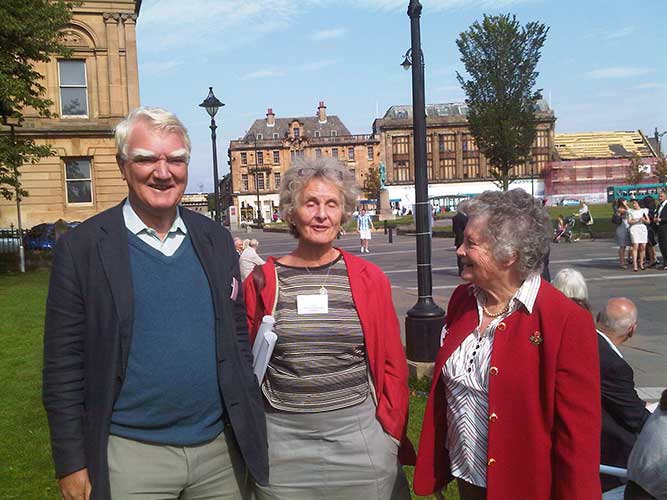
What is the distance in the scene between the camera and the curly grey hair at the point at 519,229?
2.48 metres

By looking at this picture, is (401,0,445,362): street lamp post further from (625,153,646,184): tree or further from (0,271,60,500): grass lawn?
(625,153,646,184): tree

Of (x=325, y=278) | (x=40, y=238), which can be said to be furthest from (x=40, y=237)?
(x=325, y=278)

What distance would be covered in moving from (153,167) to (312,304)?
0.91 m

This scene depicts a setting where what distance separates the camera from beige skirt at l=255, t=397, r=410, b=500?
8.93 ft

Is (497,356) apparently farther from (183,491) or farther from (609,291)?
(609,291)

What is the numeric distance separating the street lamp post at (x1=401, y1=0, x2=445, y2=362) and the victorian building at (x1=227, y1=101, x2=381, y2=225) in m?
88.4

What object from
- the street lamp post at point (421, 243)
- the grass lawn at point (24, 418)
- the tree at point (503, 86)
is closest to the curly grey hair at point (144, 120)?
the grass lawn at point (24, 418)

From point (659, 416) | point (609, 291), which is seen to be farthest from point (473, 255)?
point (609, 291)

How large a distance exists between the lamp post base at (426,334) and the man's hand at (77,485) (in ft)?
15.7

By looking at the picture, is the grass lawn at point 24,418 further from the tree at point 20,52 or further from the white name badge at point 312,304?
the tree at point 20,52

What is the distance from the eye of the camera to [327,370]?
2.74 meters

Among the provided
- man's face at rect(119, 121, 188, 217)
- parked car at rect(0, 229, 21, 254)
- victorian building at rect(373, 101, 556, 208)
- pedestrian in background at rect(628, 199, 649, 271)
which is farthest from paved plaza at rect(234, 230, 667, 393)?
victorian building at rect(373, 101, 556, 208)

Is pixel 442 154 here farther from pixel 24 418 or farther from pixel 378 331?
pixel 378 331

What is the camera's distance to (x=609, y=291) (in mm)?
12109
